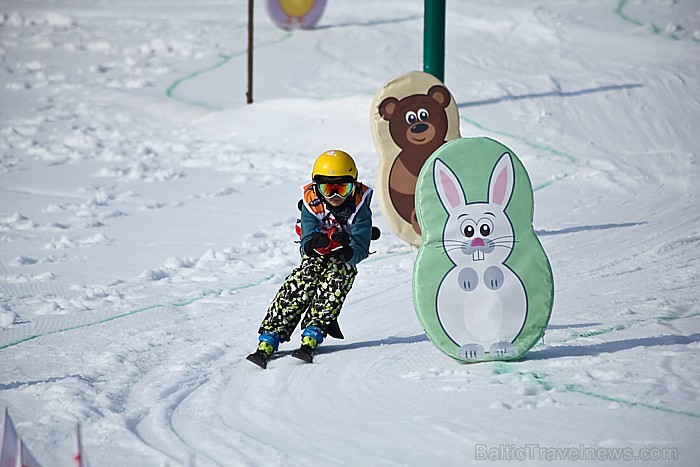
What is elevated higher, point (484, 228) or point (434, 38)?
point (434, 38)

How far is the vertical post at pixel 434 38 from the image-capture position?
9609mm

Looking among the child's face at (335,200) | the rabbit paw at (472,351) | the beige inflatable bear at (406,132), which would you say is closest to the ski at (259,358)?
the child's face at (335,200)

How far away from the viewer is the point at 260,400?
14.2 ft

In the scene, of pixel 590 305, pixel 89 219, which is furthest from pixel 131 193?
pixel 590 305

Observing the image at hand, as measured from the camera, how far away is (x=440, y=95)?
7098 mm

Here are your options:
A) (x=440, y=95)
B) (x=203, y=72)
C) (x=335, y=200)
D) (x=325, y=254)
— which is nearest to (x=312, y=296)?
(x=325, y=254)

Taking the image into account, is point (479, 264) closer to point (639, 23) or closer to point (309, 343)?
point (309, 343)

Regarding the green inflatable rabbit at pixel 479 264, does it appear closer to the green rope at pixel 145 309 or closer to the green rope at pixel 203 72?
the green rope at pixel 145 309

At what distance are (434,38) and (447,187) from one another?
17.7ft

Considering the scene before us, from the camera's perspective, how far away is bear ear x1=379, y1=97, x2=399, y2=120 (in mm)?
7055

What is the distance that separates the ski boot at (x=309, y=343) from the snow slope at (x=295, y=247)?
7 centimetres

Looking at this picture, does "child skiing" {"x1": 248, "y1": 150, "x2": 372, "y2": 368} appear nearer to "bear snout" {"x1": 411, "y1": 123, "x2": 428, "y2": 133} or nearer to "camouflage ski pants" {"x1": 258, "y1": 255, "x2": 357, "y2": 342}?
"camouflage ski pants" {"x1": 258, "y1": 255, "x2": 357, "y2": 342}

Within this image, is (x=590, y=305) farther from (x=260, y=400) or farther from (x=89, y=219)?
(x=89, y=219)

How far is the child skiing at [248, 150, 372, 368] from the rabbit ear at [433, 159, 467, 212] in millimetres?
569
